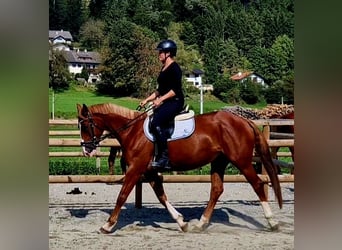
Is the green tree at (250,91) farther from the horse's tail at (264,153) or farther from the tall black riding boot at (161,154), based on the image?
the tall black riding boot at (161,154)

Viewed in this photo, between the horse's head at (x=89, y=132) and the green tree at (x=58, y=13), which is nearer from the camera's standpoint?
the green tree at (x=58, y=13)

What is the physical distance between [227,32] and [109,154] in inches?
78.2

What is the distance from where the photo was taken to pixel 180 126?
144 inches

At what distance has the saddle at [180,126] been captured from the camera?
3625 millimetres

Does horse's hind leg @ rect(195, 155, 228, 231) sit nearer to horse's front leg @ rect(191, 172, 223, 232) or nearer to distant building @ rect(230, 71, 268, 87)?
horse's front leg @ rect(191, 172, 223, 232)

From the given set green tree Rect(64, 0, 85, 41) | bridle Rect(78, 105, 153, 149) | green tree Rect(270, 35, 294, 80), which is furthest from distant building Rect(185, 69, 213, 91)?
green tree Rect(64, 0, 85, 41)

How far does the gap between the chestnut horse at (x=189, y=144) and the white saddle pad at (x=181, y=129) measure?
30 mm

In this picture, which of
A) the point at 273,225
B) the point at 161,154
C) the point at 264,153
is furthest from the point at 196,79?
the point at 273,225

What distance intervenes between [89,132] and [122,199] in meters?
0.52

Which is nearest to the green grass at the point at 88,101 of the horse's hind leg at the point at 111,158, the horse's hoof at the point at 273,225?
the horse's hoof at the point at 273,225
